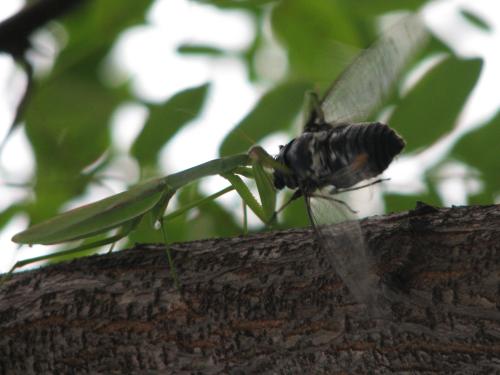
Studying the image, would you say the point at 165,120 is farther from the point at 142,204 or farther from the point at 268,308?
the point at 268,308

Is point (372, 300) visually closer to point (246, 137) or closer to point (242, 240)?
point (242, 240)

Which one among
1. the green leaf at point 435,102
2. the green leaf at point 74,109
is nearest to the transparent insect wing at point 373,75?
the green leaf at point 435,102

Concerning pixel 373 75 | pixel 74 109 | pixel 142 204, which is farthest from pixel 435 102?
pixel 74 109

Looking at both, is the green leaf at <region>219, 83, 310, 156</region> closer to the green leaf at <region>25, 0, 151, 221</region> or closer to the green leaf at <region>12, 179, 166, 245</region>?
the green leaf at <region>12, 179, 166, 245</region>

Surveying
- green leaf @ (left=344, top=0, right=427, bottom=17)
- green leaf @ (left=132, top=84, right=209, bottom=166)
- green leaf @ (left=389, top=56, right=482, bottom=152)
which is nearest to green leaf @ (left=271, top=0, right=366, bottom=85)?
green leaf @ (left=344, top=0, right=427, bottom=17)

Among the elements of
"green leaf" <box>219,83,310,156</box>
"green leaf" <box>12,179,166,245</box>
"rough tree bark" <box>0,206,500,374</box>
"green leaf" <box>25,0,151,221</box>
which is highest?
"green leaf" <box>25,0,151,221</box>

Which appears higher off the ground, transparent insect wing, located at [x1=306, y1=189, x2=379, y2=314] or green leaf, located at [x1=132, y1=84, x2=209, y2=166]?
green leaf, located at [x1=132, y1=84, x2=209, y2=166]

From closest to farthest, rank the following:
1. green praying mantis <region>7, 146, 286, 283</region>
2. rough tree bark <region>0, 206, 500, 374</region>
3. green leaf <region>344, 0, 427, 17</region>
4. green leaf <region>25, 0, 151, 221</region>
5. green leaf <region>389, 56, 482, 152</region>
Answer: rough tree bark <region>0, 206, 500, 374</region>
green praying mantis <region>7, 146, 286, 283</region>
green leaf <region>389, 56, 482, 152</region>
green leaf <region>25, 0, 151, 221</region>
green leaf <region>344, 0, 427, 17</region>
